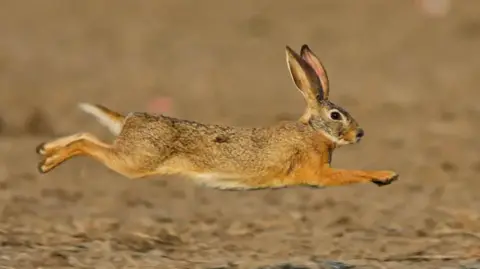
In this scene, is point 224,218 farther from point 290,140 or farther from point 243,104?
point 243,104

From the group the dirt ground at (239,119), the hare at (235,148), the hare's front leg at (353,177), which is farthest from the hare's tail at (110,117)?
the dirt ground at (239,119)

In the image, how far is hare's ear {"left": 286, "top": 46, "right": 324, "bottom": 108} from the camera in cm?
644

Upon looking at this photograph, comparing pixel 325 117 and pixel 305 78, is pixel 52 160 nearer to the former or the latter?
pixel 305 78

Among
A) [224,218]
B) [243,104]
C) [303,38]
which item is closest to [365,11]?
[303,38]

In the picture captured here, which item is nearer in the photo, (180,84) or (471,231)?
(471,231)

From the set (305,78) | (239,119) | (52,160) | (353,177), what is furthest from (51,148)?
(239,119)

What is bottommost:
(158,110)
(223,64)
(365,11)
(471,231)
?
(471,231)

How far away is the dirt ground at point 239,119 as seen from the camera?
8.86 meters

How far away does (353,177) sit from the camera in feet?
20.5

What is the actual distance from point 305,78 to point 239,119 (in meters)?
6.97

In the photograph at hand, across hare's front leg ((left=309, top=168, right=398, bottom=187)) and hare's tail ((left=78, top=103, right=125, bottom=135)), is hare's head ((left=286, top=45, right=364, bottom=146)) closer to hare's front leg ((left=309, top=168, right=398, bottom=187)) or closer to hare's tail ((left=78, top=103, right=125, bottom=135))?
hare's front leg ((left=309, top=168, right=398, bottom=187))

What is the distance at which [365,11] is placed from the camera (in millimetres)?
18109

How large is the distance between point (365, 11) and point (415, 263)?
10.2m

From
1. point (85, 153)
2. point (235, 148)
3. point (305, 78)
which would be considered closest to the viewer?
point (85, 153)
